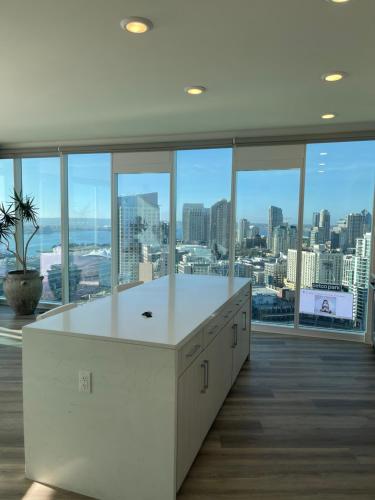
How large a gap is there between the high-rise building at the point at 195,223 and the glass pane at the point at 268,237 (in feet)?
1.62

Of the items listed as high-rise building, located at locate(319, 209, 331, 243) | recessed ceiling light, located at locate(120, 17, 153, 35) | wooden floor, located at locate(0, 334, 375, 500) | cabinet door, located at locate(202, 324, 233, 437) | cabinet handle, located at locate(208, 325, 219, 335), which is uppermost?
recessed ceiling light, located at locate(120, 17, 153, 35)

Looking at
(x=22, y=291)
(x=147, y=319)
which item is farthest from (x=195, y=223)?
(x=147, y=319)

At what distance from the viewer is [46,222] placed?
603 centimetres

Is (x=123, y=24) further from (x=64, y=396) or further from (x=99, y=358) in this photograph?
(x=64, y=396)

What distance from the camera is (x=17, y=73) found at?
9.25 ft

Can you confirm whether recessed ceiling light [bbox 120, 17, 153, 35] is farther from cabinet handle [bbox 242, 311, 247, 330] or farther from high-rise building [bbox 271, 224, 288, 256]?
high-rise building [bbox 271, 224, 288, 256]

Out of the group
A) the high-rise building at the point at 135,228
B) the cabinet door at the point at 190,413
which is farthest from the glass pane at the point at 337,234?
the cabinet door at the point at 190,413

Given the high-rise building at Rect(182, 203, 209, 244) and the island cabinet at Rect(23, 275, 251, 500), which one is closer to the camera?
the island cabinet at Rect(23, 275, 251, 500)

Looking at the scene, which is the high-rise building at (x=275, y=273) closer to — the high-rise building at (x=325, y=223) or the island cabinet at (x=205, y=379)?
the high-rise building at (x=325, y=223)

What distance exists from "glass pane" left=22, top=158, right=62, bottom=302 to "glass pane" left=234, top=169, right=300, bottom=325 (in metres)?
3.01

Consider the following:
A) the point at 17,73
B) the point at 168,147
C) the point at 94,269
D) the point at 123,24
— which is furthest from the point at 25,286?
the point at 123,24

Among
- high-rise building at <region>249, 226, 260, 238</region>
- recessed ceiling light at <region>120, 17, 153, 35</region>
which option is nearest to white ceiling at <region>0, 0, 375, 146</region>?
recessed ceiling light at <region>120, 17, 153, 35</region>

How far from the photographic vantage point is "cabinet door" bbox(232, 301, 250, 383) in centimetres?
313

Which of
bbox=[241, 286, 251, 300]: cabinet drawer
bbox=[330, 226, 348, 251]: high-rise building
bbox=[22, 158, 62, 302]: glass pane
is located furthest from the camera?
bbox=[22, 158, 62, 302]: glass pane
